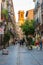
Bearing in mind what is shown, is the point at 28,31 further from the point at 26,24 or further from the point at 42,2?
the point at 42,2

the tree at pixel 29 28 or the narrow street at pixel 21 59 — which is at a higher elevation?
the narrow street at pixel 21 59

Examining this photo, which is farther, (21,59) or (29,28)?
(29,28)

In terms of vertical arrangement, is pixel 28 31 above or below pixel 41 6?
below

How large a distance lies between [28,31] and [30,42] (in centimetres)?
2019

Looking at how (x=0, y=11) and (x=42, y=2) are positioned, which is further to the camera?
(x=42, y=2)

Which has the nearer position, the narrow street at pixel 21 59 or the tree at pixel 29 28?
the narrow street at pixel 21 59

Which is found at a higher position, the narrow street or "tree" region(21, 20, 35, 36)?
the narrow street

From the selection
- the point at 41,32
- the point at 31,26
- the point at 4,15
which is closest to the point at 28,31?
the point at 31,26

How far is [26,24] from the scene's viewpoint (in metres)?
87.0

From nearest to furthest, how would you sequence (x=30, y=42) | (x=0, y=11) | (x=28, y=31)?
1. (x=0, y=11)
2. (x=30, y=42)
3. (x=28, y=31)

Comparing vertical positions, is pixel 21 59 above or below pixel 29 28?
above

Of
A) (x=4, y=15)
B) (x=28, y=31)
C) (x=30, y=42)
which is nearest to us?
(x=4, y=15)

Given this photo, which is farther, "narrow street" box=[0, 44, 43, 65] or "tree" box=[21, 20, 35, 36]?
"tree" box=[21, 20, 35, 36]

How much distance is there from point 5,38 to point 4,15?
4.39 m
